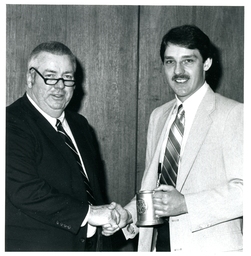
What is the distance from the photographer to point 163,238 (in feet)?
5.34

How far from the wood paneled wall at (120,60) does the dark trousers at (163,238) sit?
699 millimetres

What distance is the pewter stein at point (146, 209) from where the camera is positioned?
1427 mm

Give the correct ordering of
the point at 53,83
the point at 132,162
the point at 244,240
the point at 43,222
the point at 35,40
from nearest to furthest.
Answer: the point at 244,240, the point at 43,222, the point at 53,83, the point at 35,40, the point at 132,162

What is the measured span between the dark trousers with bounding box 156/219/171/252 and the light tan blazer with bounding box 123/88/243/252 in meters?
0.07

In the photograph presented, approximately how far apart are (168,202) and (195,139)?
0.96 ft

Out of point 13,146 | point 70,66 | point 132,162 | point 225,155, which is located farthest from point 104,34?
point 225,155

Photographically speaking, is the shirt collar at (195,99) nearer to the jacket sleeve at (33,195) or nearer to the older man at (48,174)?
the older man at (48,174)

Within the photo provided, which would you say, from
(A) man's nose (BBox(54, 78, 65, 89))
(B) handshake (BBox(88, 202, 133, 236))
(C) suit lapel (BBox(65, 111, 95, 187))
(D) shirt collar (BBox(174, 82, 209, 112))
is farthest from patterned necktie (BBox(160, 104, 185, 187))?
(A) man's nose (BBox(54, 78, 65, 89))

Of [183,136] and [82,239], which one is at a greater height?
[183,136]

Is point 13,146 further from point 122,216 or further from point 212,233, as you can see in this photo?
point 212,233

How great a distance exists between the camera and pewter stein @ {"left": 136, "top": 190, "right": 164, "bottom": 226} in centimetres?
143

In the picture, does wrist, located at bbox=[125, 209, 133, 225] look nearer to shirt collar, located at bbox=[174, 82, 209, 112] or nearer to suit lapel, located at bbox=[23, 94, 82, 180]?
suit lapel, located at bbox=[23, 94, 82, 180]

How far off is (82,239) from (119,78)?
3.40 ft

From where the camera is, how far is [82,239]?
161 cm
